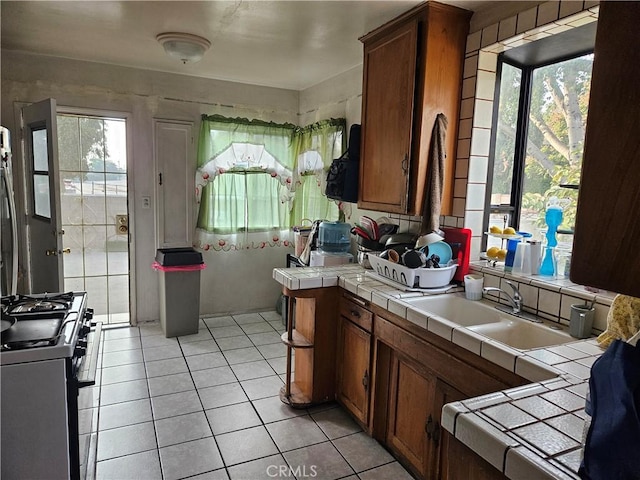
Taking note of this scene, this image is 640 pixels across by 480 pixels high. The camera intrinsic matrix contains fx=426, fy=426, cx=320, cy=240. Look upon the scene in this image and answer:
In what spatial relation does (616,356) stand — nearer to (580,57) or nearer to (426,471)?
(426,471)

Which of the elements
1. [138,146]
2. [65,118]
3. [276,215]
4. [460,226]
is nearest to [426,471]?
[460,226]

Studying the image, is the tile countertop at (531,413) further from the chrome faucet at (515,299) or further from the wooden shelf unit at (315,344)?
the wooden shelf unit at (315,344)

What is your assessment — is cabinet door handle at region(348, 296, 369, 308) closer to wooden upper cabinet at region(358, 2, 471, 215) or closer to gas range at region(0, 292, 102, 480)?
wooden upper cabinet at region(358, 2, 471, 215)

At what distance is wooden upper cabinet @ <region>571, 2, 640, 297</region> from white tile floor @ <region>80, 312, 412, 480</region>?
6.12ft

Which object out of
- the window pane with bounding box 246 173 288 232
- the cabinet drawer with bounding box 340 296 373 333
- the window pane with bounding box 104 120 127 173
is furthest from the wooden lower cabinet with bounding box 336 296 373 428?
the window pane with bounding box 104 120 127 173

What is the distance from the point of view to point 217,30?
8.93 ft

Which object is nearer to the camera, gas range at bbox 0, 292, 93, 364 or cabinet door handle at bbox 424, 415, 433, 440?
gas range at bbox 0, 292, 93, 364

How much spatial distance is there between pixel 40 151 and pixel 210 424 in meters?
2.33

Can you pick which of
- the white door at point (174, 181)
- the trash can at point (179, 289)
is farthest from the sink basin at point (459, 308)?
the white door at point (174, 181)

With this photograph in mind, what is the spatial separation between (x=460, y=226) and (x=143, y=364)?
8.34ft

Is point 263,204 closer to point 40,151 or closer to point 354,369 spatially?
point 40,151

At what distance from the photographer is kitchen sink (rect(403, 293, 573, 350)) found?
184cm

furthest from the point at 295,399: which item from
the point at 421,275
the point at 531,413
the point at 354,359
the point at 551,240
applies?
the point at 531,413

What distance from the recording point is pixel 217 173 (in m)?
4.16
